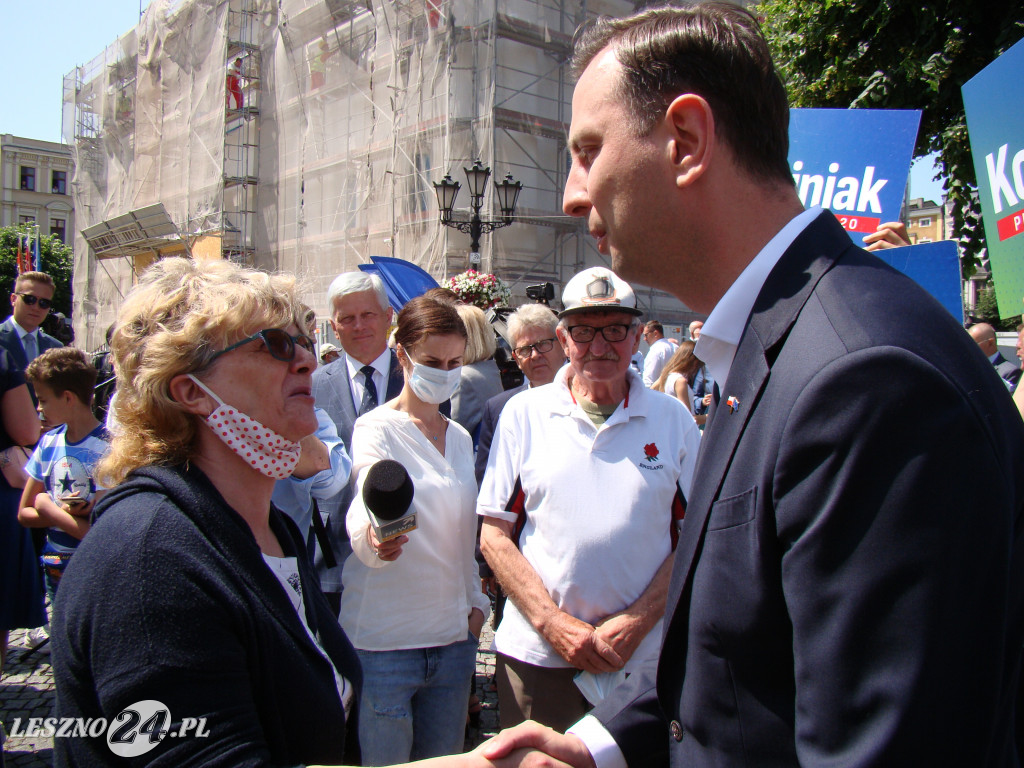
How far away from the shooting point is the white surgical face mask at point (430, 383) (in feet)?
9.50

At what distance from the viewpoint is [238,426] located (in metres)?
1.59

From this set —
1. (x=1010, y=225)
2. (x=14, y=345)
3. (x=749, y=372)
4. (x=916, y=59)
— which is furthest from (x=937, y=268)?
(x=916, y=59)

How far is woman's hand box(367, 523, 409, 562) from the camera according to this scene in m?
2.41

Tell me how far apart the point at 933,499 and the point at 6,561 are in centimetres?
481

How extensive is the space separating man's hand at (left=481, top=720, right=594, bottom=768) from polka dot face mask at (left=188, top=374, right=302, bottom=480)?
31.2 inches

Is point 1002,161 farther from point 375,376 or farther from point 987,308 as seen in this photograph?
point 987,308

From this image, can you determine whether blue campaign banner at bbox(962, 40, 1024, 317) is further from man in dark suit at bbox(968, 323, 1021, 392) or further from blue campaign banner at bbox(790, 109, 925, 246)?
man in dark suit at bbox(968, 323, 1021, 392)

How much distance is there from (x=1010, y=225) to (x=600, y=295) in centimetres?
152

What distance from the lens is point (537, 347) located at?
4.46m

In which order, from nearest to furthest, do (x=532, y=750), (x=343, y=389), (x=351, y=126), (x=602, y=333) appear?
(x=532, y=750)
(x=602, y=333)
(x=343, y=389)
(x=351, y=126)

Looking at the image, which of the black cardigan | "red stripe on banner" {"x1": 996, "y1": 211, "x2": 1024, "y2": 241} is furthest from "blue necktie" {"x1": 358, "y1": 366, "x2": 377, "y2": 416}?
"red stripe on banner" {"x1": 996, "y1": 211, "x2": 1024, "y2": 241}

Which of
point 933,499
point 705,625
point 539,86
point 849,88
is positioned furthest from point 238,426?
point 539,86

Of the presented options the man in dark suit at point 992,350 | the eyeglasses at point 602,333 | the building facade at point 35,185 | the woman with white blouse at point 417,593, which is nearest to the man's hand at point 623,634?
the woman with white blouse at point 417,593

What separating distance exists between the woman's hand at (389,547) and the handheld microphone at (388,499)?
18 centimetres
